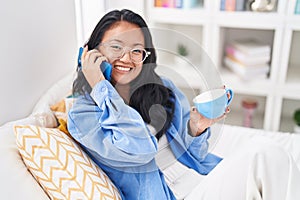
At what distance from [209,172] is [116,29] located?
481mm

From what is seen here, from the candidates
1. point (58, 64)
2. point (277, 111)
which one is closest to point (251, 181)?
point (58, 64)

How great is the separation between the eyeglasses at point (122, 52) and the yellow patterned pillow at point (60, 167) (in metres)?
0.26

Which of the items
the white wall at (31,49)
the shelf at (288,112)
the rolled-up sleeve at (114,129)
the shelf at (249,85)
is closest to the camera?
the rolled-up sleeve at (114,129)

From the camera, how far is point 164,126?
0.86 m

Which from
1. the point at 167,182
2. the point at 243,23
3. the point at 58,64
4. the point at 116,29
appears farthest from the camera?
the point at 243,23

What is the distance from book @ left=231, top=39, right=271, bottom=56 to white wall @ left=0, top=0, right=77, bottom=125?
1059 mm

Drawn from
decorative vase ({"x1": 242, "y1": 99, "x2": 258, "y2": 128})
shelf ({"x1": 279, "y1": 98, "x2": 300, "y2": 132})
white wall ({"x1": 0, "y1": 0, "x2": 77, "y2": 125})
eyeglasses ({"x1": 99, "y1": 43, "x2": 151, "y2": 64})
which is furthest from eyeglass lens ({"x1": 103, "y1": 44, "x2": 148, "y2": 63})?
shelf ({"x1": 279, "y1": 98, "x2": 300, "y2": 132})

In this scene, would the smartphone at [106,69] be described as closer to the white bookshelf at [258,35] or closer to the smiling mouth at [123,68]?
the smiling mouth at [123,68]

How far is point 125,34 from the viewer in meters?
0.82

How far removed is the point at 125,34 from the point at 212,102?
258mm

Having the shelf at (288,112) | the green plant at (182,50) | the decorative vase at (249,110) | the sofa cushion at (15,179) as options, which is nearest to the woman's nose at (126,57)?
the green plant at (182,50)

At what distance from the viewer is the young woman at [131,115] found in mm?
814

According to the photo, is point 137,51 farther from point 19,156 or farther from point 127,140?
point 19,156

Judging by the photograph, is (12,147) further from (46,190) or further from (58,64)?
(58,64)
